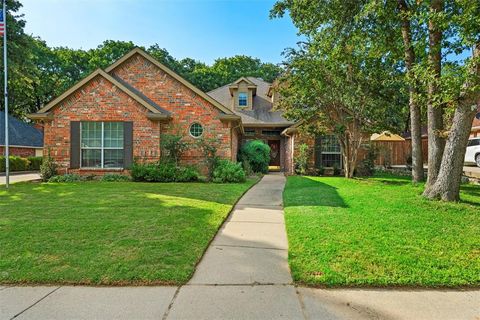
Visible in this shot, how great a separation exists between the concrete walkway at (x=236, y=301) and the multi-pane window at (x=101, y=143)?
1014 cm

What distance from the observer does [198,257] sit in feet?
12.3

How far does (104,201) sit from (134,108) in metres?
6.16

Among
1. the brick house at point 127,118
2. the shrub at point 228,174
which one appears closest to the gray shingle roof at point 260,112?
the brick house at point 127,118

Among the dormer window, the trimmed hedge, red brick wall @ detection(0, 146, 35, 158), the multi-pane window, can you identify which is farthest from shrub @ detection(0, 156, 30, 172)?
the dormer window

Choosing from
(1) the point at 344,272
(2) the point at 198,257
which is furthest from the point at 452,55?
(2) the point at 198,257

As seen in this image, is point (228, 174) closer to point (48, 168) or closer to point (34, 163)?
point (48, 168)

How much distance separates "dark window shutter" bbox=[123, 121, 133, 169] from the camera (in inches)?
485

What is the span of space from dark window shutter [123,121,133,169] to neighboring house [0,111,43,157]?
16.1 m

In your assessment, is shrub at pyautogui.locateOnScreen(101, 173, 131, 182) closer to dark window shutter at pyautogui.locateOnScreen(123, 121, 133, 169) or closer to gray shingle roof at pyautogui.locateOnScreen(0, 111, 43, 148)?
dark window shutter at pyautogui.locateOnScreen(123, 121, 133, 169)

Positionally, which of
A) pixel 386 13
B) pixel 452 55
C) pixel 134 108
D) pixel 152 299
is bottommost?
pixel 152 299

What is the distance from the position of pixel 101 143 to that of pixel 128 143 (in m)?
1.27

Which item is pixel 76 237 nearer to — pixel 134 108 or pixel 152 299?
pixel 152 299

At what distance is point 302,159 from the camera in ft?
52.1

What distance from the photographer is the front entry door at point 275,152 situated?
21047 mm
